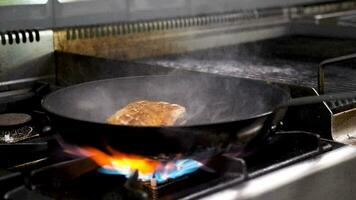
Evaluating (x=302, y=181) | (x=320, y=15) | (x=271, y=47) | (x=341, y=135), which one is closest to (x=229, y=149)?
(x=302, y=181)

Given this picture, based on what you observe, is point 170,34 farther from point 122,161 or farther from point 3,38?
point 122,161

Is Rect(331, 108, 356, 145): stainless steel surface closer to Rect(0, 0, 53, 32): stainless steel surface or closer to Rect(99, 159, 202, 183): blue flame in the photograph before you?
Rect(99, 159, 202, 183): blue flame

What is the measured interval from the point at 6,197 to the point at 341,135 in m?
0.84

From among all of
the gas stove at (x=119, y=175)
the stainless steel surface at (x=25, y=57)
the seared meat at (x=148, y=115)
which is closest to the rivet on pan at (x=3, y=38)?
the stainless steel surface at (x=25, y=57)

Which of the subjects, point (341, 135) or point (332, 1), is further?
point (332, 1)

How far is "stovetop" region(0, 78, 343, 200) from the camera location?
3.04 feet

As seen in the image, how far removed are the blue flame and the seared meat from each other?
0.33 feet

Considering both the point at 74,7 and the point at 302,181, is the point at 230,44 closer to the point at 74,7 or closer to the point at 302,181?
the point at 74,7

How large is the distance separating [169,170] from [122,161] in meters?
0.09

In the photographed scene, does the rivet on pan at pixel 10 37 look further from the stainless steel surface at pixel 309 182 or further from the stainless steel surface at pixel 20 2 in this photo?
the stainless steel surface at pixel 309 182

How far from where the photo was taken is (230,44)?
2.34 metres

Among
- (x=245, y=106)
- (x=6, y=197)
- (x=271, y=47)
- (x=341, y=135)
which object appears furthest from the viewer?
(x=271, y=47)

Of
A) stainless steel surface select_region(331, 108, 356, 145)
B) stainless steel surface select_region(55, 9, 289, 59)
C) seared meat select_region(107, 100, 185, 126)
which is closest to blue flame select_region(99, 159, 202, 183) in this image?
seared meat select_region(107, 100, 185, 126)

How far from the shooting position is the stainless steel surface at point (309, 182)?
38.8 inches
